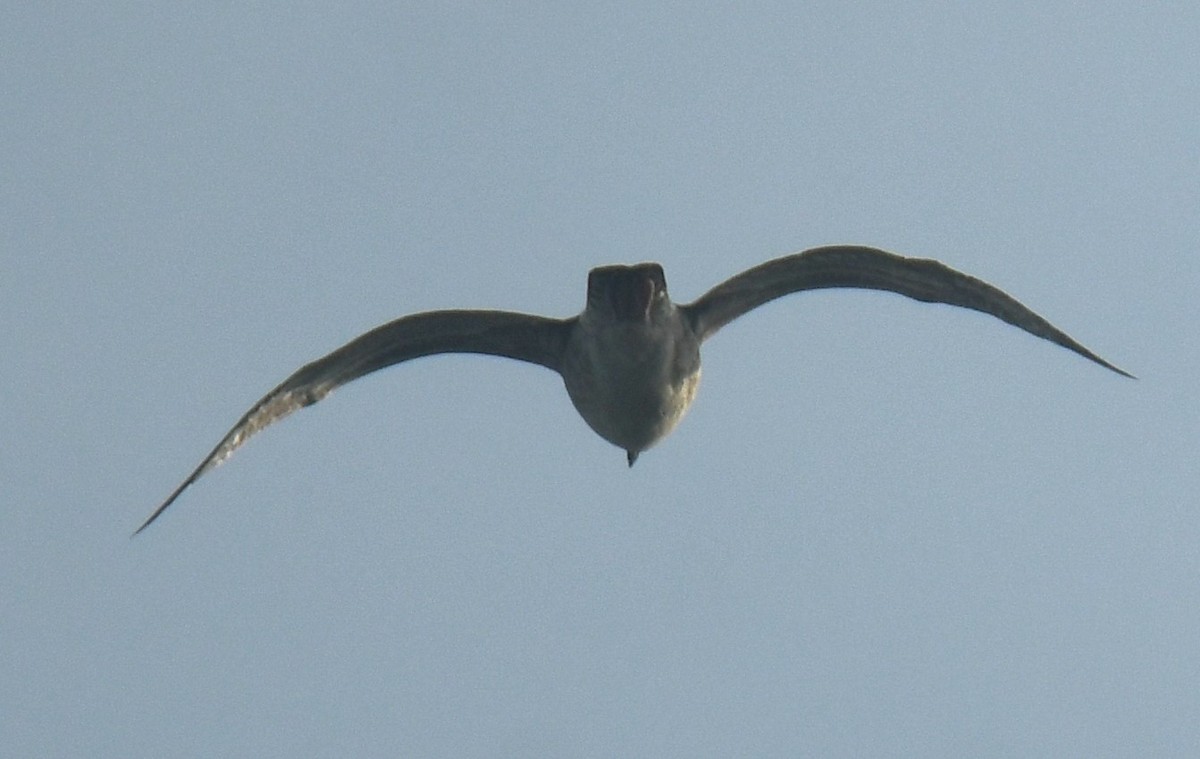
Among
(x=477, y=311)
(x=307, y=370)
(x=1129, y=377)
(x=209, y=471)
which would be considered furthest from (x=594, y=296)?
(x=1129, y=377)

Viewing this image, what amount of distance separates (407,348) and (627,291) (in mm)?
2332

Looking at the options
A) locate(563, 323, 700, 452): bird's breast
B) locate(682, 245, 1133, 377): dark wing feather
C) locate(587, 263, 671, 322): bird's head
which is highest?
locate(682, 245, 1133, 377): dark wing feather

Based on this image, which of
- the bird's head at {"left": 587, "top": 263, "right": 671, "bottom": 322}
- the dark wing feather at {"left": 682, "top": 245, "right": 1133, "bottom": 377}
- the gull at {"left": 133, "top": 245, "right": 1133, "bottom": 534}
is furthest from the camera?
the dark wing feather at {"left": 682, "top": 245, "right": 1133, "bottom": 377}

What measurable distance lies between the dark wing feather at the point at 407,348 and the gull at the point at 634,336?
0.04ft

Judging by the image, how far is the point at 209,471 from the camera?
14.6 metres

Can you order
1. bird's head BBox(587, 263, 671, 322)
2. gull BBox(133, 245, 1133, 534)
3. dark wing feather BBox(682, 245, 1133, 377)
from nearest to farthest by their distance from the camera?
bird's head BBox(587, 263, 671, 322), gull BBox(133, 245, 1133, 534), dark wing feather BBox(682, 245, 1133, 377)

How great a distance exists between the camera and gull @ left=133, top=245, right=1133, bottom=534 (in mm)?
14812

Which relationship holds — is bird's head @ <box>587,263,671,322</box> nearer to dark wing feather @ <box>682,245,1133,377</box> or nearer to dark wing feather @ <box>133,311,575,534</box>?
dark wing feather @ <box>682,245,1133,377</box>

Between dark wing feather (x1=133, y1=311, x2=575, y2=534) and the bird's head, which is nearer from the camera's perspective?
the bird's head

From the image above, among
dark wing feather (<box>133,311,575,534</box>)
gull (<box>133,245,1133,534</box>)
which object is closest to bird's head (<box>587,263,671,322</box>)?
gull (<box>133,245,1133,534</box>)

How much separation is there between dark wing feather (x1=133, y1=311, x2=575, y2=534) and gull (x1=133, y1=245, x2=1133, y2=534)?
1 cm

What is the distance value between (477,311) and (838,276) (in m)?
3.20

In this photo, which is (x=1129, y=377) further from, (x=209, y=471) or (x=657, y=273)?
(x=209, y=471)

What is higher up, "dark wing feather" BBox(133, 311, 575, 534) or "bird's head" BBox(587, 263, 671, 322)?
"bird's head" BBox(587, 263, 671, 322)
